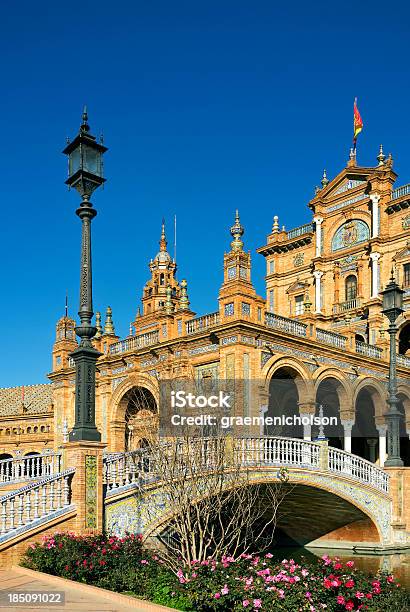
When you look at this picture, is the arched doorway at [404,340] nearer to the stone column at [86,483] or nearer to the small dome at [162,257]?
the small dome at [162,257]

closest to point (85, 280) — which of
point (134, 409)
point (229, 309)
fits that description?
point (229, 309)

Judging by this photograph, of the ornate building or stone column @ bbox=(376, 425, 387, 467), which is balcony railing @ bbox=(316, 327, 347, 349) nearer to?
the ornate building

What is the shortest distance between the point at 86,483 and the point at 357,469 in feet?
44.4

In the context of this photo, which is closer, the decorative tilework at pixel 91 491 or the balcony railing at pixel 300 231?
the decorative tilework at pixel 91 491

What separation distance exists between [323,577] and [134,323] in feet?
123

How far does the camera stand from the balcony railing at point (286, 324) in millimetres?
26688

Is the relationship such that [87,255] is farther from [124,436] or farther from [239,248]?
Result: [124,436]

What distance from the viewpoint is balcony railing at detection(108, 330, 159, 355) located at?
30.3 metres

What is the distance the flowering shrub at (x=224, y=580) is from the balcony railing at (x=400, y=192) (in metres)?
31.7

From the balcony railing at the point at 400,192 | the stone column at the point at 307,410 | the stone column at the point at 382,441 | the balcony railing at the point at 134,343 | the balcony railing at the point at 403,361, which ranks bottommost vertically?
the stone column at the point at 382,441

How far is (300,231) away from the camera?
45.2 metres

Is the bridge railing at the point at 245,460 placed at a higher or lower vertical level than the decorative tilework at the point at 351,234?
lower

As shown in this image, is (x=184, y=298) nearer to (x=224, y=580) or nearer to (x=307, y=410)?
(x=307, y=410)

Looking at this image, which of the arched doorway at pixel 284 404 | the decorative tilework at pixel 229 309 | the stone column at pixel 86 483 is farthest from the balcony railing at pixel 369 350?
the stone column at pixel 86 483
